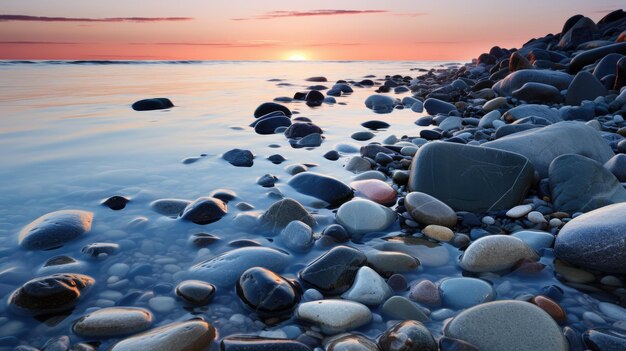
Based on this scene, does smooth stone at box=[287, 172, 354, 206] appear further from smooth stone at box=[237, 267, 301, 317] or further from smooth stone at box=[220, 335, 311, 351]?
smooth stone at box=[220, 335, 311, 351]

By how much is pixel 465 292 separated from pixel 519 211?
3.93 ft

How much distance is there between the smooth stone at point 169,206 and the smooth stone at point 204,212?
3.6 inches

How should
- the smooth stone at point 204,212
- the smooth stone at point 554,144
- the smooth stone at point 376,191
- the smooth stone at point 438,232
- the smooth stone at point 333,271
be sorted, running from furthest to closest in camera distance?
1. the smooth stone at point 554,144
2. the smooth stone at point 376,191
3. the smooth stone at point 204,212
4. the smooth stone at point 438,232
5. the smooth stone at point 333,271

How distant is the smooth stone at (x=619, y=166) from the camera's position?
11.2 ft

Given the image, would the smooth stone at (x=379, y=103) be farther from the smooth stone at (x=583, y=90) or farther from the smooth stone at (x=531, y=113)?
the smooth stone at (x=531, y=113)

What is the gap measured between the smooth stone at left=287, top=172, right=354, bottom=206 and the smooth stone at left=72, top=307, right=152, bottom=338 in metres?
1.79

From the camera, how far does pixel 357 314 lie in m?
1.80

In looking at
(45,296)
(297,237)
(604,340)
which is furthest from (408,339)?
(45,296)

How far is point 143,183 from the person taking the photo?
3.67m

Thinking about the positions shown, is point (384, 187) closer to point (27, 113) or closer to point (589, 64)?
point (27, 113)

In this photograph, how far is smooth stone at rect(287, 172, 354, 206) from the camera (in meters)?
3.33

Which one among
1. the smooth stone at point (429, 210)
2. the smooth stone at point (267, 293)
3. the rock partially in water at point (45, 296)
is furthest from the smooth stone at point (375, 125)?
the rock partially in water at point (45, 296)

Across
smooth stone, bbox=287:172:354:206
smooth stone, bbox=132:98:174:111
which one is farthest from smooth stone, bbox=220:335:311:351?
smooth stone, bbox=132:98:174:111

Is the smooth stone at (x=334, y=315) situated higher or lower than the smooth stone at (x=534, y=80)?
lower
